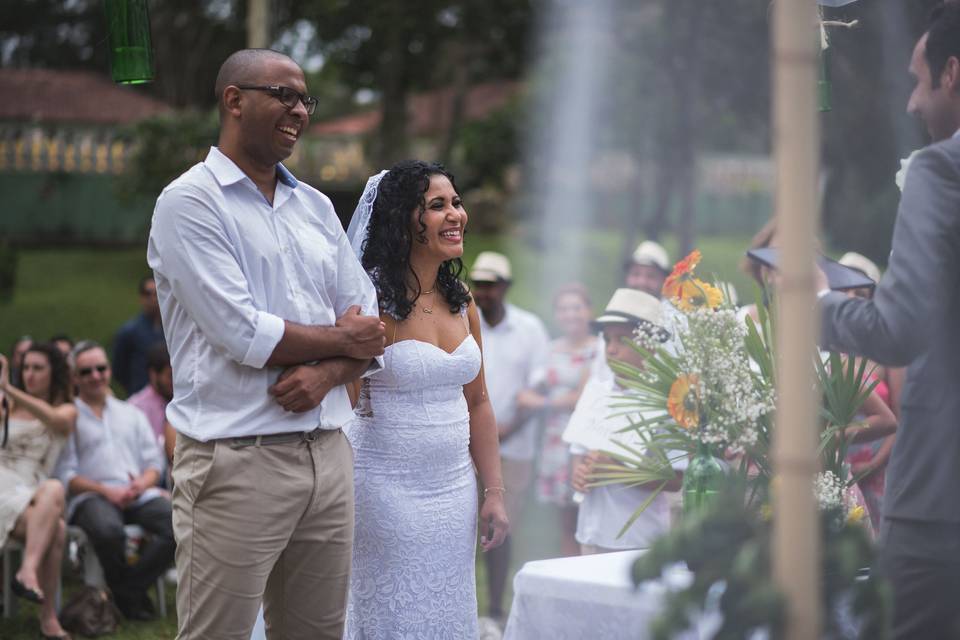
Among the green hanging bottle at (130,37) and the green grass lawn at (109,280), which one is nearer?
the green hanging bottle at (130,37)

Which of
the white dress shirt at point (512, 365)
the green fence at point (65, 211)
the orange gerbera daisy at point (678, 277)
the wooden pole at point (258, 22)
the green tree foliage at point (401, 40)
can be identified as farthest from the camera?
the green fence at point (65, 211)

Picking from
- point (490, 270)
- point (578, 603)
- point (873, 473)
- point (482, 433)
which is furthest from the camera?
point (490, 270)

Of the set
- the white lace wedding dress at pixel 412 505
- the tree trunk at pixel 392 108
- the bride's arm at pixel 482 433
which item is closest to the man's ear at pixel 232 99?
the white lace wedding dress at pixel 412 505

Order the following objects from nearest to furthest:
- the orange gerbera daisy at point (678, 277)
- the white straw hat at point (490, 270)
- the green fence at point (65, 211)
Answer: the orange gerbera daisy at point (678, 277), the white straw hat at point (490, 270), the green fence at point (65, 211)

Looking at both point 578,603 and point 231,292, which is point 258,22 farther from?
point 578,603

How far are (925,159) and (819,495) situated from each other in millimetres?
978

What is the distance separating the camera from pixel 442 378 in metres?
3.68

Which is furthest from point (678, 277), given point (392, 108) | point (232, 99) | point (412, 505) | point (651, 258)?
point (392, 108)

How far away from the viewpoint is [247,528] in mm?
2943

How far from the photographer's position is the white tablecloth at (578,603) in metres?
2.96

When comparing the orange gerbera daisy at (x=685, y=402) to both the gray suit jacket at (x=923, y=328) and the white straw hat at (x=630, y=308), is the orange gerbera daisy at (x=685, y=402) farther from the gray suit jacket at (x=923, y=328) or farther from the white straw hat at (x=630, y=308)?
the white straw hat at (x=630, y=308)

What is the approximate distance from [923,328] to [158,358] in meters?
5.55

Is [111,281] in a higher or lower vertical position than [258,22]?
lower

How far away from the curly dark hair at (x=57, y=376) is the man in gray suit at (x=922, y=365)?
475 centimetres
